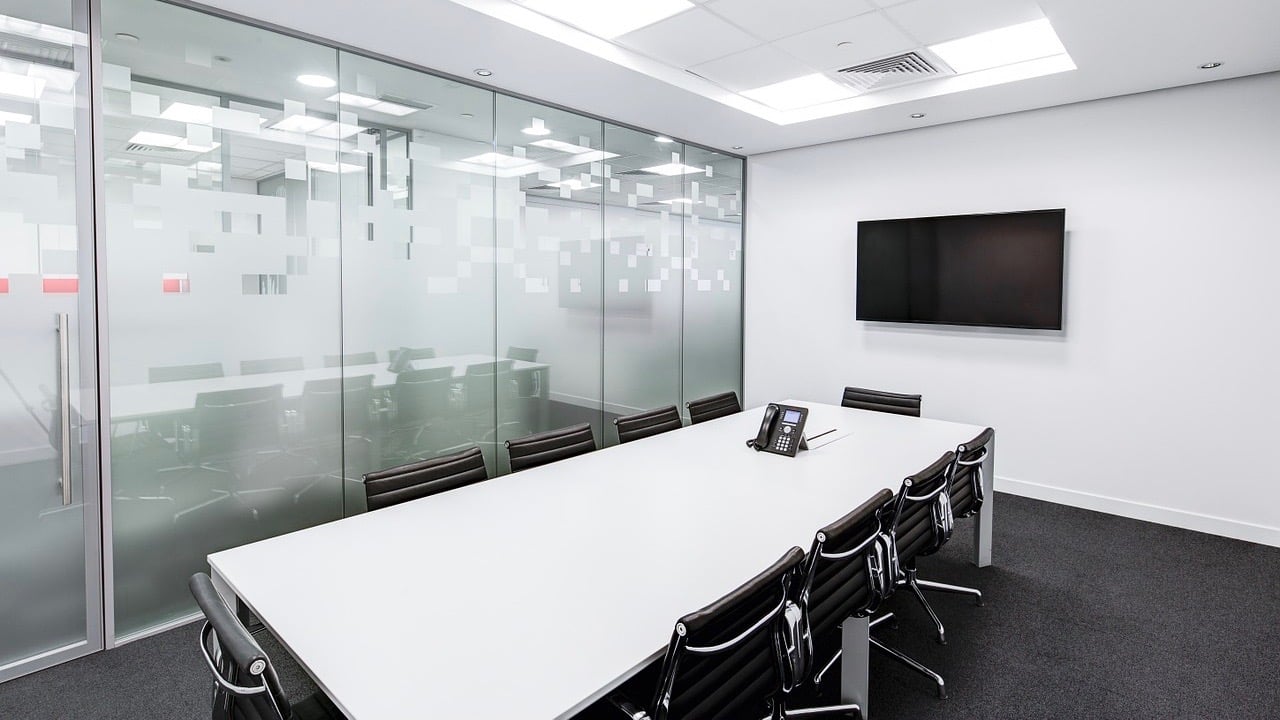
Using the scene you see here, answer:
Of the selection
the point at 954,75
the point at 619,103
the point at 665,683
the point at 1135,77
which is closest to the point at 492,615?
the point at 665,683

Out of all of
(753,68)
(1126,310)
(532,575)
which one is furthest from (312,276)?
(1126,310)

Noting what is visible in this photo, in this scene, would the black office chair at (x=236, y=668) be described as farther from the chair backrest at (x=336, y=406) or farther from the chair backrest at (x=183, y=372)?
the chair backrest at (x=336, y=406)

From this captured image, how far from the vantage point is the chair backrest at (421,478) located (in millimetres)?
2639

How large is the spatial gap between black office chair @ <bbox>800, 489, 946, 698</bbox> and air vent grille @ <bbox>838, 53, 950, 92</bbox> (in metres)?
3.14

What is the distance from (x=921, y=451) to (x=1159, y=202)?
2.81 meters

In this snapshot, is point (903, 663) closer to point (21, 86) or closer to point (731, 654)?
point (731, 654)

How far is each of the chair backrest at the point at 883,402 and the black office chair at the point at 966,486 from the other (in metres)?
1.08

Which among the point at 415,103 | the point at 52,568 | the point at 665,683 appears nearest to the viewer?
the point at 665,683

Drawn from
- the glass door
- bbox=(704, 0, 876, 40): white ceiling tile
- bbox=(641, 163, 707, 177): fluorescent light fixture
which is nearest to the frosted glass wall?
the glass door

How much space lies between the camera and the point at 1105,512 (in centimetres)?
487

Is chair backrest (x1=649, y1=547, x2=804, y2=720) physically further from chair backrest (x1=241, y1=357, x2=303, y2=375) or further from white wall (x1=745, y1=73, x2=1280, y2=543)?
white wall (x1=745, y1=73, x2=1280, y2=543)

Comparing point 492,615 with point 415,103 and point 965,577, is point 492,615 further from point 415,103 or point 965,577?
point 415,103

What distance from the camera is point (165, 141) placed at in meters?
3.12

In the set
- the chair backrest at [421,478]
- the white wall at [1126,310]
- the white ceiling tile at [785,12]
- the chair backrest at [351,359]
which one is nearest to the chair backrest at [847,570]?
the chair backrest at [421,478]
